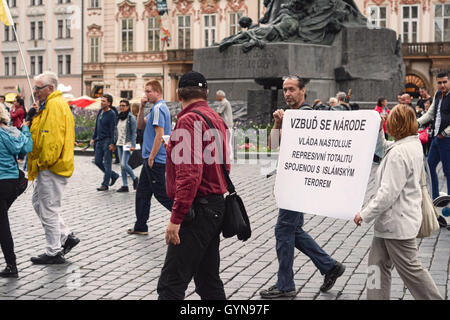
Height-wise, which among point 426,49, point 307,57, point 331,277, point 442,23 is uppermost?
point 442,23

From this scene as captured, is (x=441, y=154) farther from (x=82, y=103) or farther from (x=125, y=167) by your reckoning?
(x=82, y=103)

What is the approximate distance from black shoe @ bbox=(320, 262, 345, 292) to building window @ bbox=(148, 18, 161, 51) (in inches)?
2196

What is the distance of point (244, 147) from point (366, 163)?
1542cm

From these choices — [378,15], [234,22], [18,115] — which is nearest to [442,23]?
[378,15]

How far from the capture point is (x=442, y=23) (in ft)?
168

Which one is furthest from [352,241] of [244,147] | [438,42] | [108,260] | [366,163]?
[438,42]

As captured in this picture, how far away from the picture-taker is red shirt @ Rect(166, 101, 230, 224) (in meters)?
4.95

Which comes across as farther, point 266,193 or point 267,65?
point 267,65

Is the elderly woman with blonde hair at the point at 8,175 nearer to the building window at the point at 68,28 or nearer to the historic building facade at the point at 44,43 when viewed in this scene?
the historic building facade at the point at 44,43

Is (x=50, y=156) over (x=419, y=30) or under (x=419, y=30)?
under

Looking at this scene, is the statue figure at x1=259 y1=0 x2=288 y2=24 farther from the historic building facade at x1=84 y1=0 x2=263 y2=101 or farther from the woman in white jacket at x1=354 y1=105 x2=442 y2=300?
the historic building facade at x1=84 y1=0 x2=263 y2=101

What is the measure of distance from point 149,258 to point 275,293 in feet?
6.75

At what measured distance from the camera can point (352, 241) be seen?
357 inches
